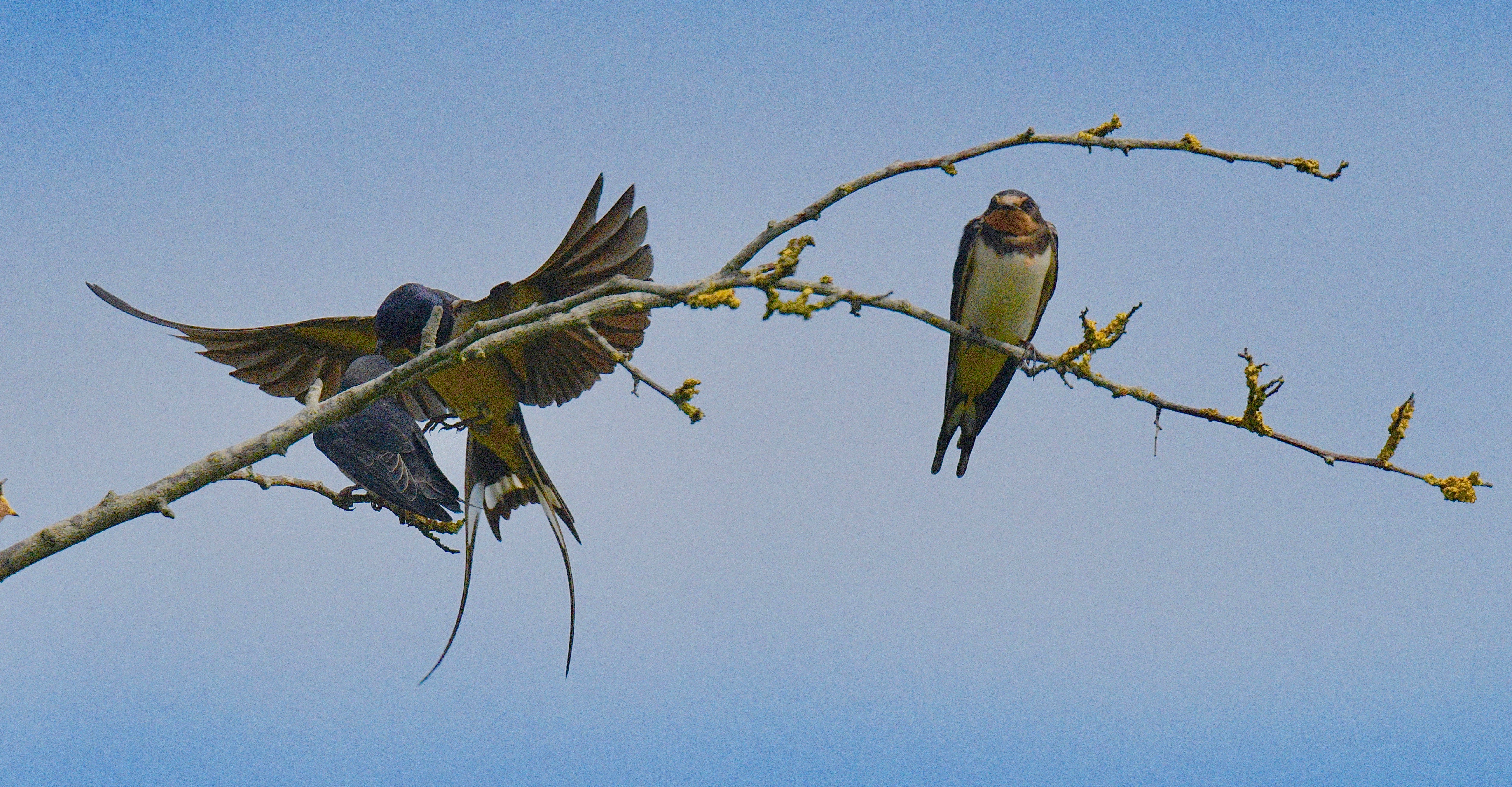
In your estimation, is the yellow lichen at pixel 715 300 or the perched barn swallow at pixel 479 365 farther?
the perched barn swallow at pixel 479 365

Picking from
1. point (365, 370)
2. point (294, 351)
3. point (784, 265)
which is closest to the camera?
point (784, 265)

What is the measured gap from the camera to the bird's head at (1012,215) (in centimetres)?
580

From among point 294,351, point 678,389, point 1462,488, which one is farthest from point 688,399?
point 294,351

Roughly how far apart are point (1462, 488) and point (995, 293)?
3011 millimetres

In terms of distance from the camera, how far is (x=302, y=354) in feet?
20.5

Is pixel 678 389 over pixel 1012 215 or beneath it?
beneath

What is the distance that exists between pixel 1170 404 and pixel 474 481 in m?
3.81

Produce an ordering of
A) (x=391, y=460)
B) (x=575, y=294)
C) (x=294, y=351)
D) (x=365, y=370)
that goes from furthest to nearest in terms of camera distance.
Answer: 1. (x=294, y=351)
2. (x=365, y=370)
3. (x=391, y=460)
4. (x=575, y=294)

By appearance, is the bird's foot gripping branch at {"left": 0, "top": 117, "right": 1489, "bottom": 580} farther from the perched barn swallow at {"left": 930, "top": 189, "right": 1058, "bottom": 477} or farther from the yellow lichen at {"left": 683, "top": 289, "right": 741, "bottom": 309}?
the perched barn swallow at {"left": 930, "top": 189, "right": 1058, "bottom": 477}

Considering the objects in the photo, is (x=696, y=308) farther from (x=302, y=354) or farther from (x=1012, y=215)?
(x=302, y=354)

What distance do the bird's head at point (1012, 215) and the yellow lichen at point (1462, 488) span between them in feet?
10.3

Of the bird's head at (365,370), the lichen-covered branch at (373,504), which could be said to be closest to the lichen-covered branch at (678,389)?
the lichen-covered branch at (373,504)

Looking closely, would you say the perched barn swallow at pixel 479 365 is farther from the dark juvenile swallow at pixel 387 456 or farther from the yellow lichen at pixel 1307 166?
the yellow lichen at pixel 1307 166

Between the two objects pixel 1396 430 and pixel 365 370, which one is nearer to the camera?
pixel 1396 430
